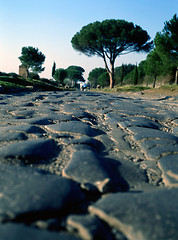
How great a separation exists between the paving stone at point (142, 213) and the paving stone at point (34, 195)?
0.12m

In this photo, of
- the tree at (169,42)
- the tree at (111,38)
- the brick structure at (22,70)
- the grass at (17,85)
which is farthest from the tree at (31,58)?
the tree at (169,42)

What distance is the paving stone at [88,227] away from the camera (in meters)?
0.63

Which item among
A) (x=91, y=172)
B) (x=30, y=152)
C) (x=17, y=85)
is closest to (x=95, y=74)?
(x=17, y=85)

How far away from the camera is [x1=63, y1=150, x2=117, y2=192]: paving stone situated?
0.95 metres

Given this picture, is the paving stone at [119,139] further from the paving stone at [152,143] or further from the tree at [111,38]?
the tree at [111,38]

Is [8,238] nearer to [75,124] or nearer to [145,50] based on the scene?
[75,124]

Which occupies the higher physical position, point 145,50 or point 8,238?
point 145,50

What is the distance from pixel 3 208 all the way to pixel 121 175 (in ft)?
2.07

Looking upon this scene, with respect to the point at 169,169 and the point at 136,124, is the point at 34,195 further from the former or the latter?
the point at 136,124

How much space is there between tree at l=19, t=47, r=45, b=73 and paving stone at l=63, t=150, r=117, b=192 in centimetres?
3220

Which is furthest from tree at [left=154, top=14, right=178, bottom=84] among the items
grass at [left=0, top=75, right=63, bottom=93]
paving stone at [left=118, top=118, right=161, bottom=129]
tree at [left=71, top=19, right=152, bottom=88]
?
paving stone at [left=118, top=118, right=161, bottom=129]

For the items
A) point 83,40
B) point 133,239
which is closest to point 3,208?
point 133,239

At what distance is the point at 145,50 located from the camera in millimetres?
21094

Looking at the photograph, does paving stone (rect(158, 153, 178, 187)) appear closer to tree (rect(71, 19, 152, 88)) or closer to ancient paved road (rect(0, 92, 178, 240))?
ancient paved road (rect(0, 92, 178, 240))
